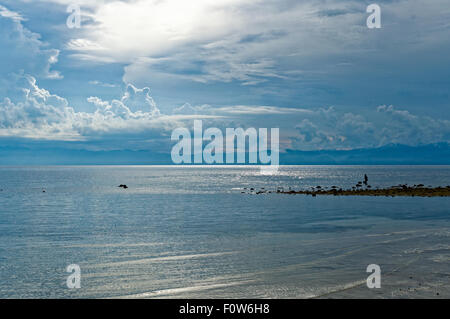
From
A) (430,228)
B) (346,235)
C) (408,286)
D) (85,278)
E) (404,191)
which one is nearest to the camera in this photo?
(408,286)

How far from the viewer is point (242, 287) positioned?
19.3 m

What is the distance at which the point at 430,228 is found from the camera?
122 ft

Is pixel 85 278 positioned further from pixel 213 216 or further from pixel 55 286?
pixel 213 216

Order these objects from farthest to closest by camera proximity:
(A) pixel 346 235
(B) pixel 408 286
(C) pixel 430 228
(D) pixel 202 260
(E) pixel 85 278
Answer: (C) pixel 430 228 < (A) pixel 346 235 < (D) pixel 202 260 < (E) pixel 85 278 < (B) pixel 408 286

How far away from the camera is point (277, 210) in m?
56.6

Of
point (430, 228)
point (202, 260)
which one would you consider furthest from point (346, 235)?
point (202, 260)

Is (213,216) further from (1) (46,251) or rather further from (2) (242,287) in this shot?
(2) (242,287)

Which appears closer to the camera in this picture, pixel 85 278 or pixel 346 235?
pixel 85 278
